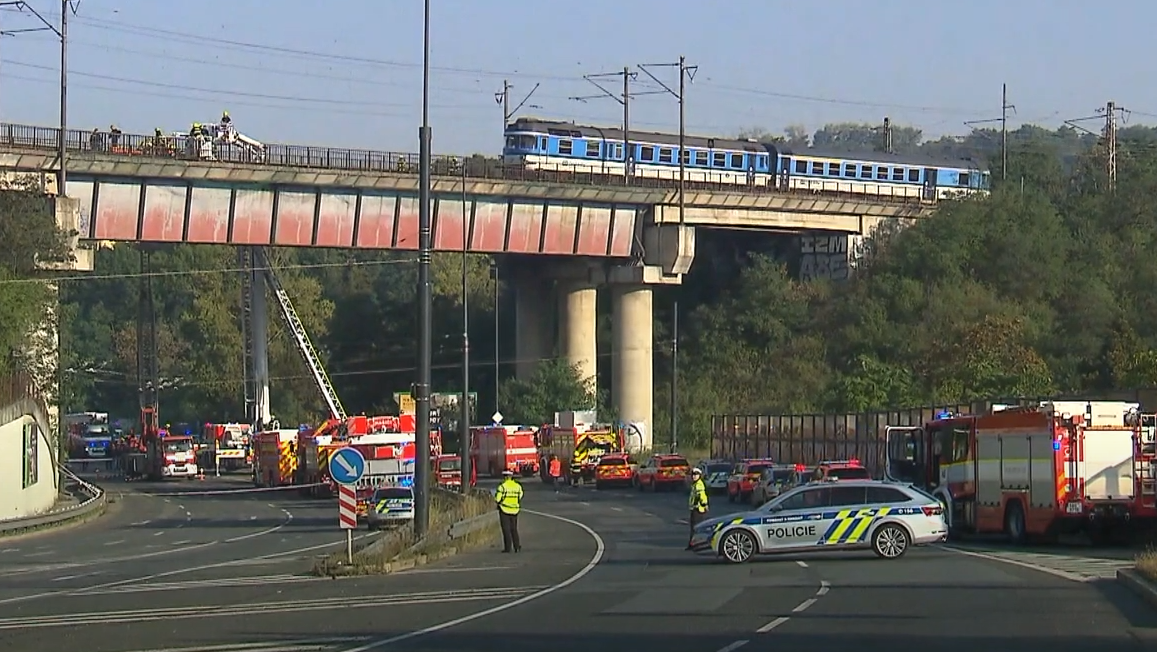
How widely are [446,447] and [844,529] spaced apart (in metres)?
67.5

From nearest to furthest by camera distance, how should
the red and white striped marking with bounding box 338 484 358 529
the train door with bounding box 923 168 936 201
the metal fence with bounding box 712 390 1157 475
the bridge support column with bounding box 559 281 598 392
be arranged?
1. the red and white striped marking with bounding box 338 484 358 529
2. the metal fence with bounding box 712 390 1157 475
3. the bridge support column with bounding box 559 281 598 392
4. the train door with bounding box 923 168 936 201

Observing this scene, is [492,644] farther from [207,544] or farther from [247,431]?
[247,431]

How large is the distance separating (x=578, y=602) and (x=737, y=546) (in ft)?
26.4

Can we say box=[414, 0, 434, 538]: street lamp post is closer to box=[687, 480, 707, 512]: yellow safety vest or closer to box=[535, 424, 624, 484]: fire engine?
box=[687, 480, 707, 512]: yellow safety vest

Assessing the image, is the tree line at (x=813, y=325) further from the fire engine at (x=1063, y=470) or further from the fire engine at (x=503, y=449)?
the fire engine at (x=1063, y=470)

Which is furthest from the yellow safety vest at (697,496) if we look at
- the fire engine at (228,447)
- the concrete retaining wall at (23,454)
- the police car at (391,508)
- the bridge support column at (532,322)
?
the fire engine at (228,447)

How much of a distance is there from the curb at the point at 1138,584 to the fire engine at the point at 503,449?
5693 centimetres

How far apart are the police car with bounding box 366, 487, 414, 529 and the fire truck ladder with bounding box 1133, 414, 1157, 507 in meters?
19.1

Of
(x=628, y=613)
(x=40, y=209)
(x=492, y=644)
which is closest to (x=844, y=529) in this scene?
(x=628, y=613)

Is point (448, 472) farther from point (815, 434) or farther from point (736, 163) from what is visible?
point (736, 163)

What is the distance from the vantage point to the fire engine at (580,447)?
7791cm

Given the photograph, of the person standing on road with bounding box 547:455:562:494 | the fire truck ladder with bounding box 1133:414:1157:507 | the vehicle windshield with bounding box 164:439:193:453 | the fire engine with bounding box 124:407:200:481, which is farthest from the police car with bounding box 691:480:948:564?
the fire engine with bounding box 124:407:200:481

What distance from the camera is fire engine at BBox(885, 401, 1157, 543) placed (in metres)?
32.7

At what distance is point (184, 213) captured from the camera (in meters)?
65.6
